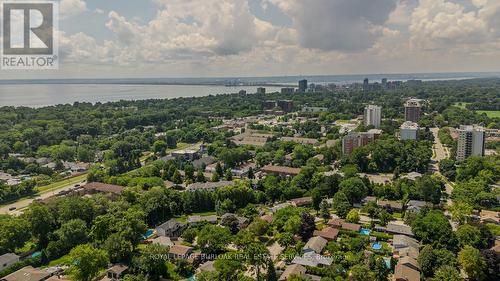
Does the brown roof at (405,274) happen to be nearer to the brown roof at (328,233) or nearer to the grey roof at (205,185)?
the brown roof at (328,233)

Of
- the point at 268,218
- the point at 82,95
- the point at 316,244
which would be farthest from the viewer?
the point at 82,95

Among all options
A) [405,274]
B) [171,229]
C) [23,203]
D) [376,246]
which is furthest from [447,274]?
[23,203]

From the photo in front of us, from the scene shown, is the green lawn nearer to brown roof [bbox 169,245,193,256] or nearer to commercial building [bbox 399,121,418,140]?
brown roof [bbox 169,245,193,256]

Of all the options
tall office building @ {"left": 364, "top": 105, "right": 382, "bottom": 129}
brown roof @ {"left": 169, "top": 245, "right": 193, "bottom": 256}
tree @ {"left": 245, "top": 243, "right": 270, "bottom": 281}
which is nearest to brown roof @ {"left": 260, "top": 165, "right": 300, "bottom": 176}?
brown roof @ {"left": 169, "top": 245, "right": 193, "bottom": 256}

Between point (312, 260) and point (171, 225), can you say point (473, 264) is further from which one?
point (171, 225)

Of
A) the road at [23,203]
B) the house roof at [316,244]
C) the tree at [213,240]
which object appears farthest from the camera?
the road at [23,203]

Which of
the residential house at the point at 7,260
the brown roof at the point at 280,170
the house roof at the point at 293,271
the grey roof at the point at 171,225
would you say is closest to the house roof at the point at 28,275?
the residential house at the point at 7,260
